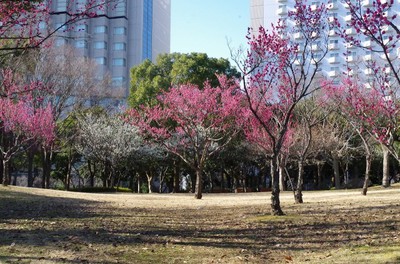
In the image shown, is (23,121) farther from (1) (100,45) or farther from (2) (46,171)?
(1) (100,45)

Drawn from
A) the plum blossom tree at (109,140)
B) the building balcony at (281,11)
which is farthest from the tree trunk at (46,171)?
the building balcony at (281,11)

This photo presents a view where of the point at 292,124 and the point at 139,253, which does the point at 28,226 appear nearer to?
the point at 139,253

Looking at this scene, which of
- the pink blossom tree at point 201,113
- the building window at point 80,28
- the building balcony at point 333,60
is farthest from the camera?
the building balcony at point 333,60

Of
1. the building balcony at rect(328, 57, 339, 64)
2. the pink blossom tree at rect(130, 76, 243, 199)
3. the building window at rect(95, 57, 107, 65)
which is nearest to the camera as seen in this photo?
the pink blossom tree at rect(130, 76, 243, 199)

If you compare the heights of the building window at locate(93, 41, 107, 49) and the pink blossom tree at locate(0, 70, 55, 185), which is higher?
the building window at locate(93, 41, 107, 49)

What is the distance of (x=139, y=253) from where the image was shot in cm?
572

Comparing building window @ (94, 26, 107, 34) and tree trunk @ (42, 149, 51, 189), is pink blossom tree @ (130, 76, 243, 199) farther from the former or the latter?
building window @ (94, 26, 107, 34)

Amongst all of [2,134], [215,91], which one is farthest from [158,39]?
[215,91]

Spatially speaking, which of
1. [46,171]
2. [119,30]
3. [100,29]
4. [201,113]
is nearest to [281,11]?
[119,30]

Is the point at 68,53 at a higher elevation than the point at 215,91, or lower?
higher

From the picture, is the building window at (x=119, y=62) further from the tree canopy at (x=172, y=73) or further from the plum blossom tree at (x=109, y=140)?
the tree canopy at (x=172, y=73)

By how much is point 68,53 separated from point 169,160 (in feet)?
33.9

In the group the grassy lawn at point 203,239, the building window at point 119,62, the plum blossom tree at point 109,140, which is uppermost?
the building window at point 119,62

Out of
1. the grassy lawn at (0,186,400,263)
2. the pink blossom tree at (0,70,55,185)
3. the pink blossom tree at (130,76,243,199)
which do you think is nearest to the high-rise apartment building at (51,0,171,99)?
the pink blossom tree at (0,70,55,185)
